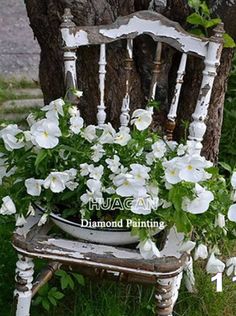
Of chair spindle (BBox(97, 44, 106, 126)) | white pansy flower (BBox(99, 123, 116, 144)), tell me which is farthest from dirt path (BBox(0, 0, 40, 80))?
white pansy flower (BBox(99, 123, 116, 144))

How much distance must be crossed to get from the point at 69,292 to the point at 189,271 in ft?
1.53

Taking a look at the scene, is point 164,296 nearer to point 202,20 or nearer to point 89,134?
point 89,134

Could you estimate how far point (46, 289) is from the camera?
2338 mm

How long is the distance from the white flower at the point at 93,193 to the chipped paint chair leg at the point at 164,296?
29cm

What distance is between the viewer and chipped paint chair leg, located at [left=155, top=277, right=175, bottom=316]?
1.89 m

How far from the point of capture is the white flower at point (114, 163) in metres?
1.84

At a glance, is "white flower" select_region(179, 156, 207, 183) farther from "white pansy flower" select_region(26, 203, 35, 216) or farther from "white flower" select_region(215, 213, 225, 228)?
"white pansy flower" select_region(26, 203, 35, 216)

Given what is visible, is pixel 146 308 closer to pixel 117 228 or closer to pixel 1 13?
pixel 117 228

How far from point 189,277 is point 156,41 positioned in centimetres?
77

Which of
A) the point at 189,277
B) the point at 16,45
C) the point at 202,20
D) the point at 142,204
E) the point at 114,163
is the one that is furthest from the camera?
the point at 16,45

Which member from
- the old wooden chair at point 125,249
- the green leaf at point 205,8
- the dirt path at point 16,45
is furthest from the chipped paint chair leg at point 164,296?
the dirt path at point 16,45

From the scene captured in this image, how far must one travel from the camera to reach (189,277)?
2301 millimetres

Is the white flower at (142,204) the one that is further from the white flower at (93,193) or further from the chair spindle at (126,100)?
the chair spindle at (126,100)

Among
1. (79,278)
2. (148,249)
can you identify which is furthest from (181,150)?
(79,278)
